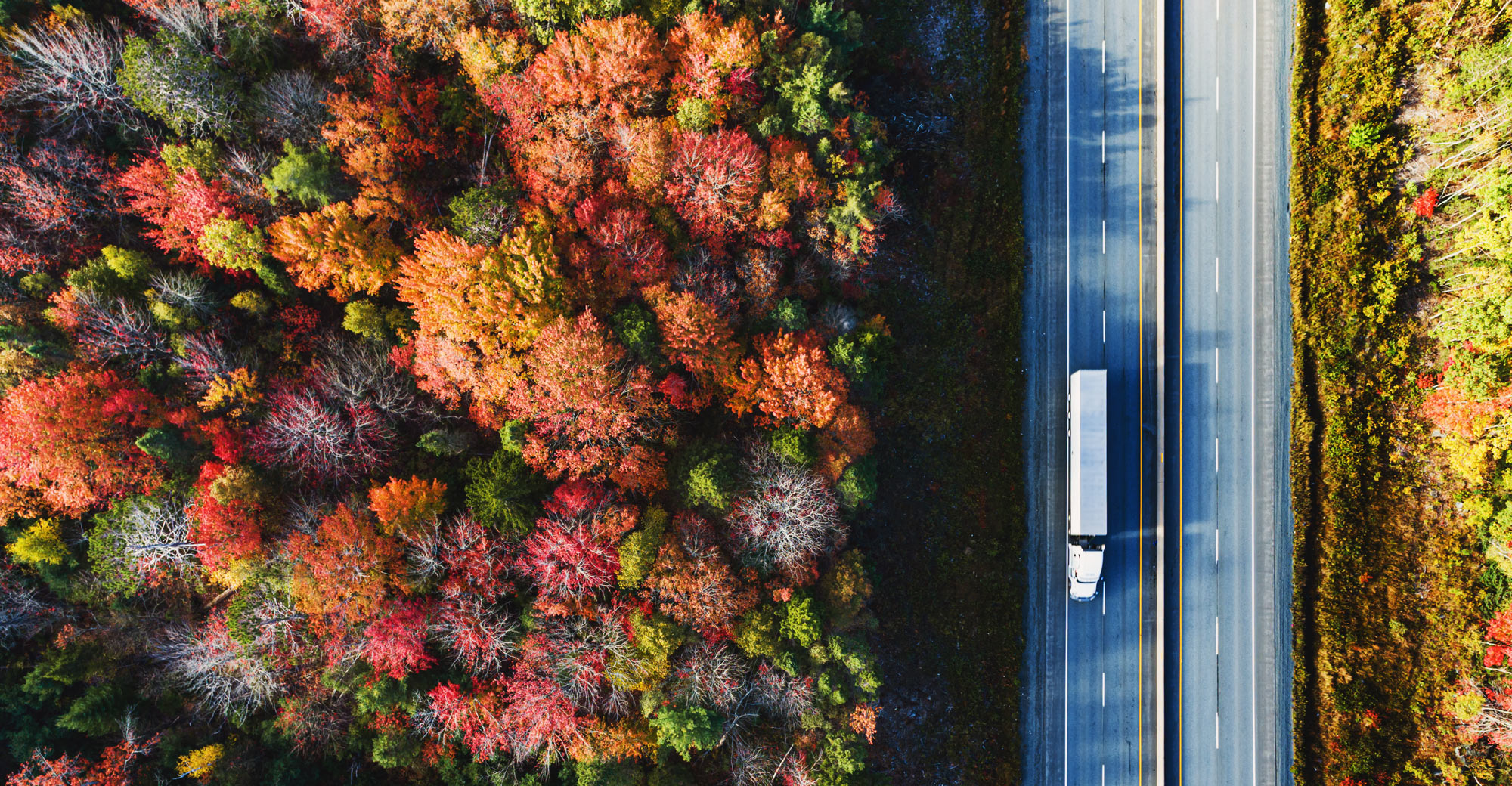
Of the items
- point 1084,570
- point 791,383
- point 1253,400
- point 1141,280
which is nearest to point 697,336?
point 791,383

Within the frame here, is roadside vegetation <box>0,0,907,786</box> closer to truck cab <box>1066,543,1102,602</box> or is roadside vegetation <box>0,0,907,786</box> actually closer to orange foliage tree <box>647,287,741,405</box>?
orange foliage tree <box>647,287,741,405</box>

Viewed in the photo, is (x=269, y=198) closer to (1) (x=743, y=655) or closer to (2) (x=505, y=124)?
(2) (x=505, y=124)

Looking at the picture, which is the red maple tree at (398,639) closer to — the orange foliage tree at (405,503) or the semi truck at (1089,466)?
the orange foliage tree at (405,503)

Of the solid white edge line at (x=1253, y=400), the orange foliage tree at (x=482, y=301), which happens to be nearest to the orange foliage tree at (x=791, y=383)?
the orange foliage tree at (x=482, y=301)

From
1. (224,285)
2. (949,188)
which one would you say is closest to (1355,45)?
(949,188)

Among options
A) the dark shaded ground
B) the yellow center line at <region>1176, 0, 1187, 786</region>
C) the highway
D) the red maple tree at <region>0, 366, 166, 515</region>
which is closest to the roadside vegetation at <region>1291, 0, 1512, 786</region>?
the highway

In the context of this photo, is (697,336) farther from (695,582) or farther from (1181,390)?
(1181,390)
